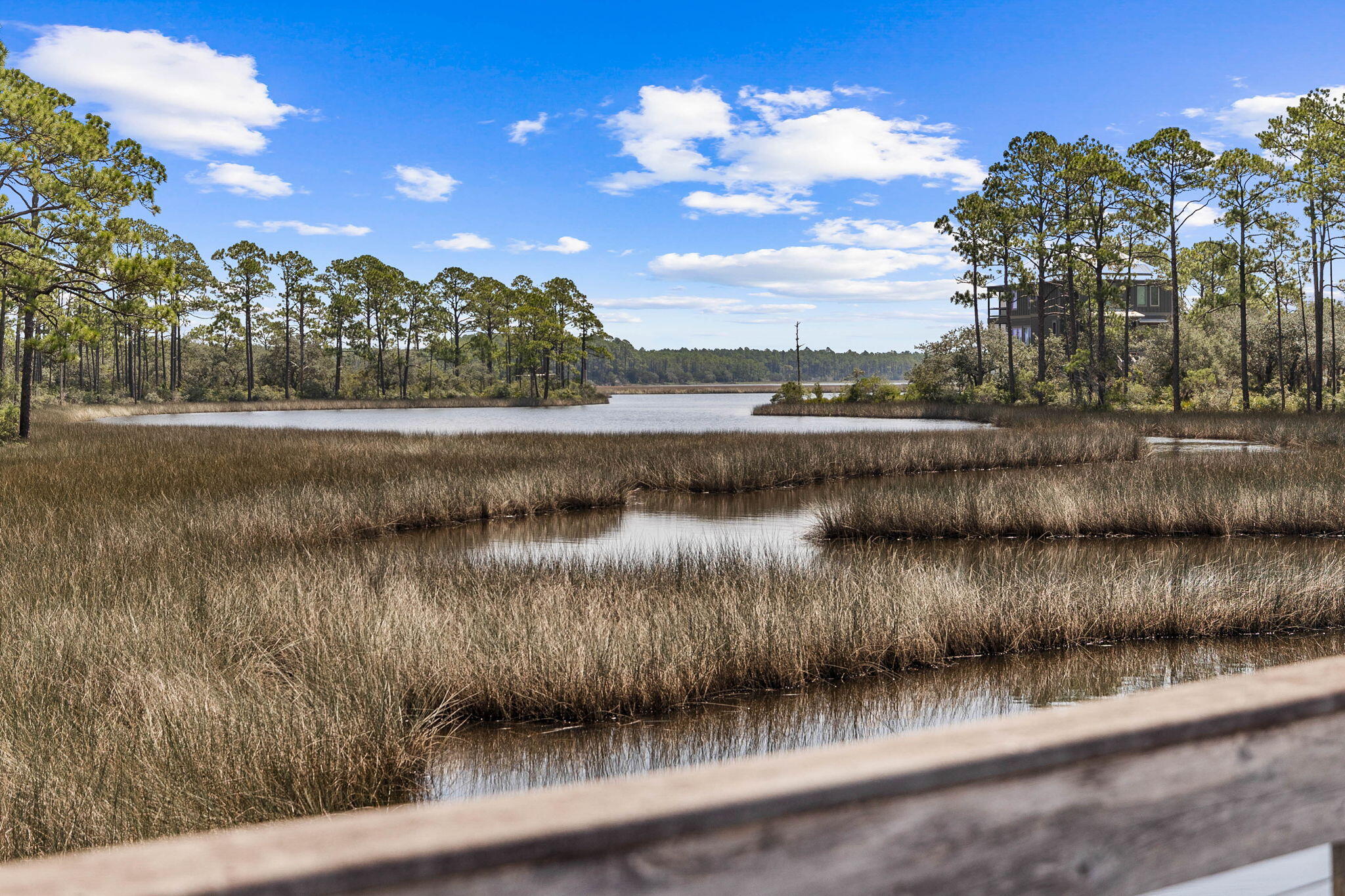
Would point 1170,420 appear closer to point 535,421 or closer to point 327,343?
point 535,421

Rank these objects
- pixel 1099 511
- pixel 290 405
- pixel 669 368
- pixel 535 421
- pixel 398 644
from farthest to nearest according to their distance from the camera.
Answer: pixel 669 368 → pixel 290 405 → pixel 535 421 → pixel 1099 511 → pixel 398 644

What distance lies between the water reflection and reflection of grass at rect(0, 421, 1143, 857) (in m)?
0.23

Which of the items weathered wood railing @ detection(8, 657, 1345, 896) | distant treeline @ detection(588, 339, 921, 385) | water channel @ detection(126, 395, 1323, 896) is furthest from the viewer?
distant treeline @ detection(588, 339, 921, 385)

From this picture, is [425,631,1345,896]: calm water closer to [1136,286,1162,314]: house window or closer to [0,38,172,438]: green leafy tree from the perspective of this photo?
[0,38,172,438]: green leafy tree

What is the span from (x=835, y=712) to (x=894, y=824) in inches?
227

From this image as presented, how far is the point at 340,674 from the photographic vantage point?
577cm

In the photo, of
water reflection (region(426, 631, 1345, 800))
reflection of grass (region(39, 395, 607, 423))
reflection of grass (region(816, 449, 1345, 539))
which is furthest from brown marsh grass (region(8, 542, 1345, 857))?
reflection of grass (region(39, 395, 607, 423))

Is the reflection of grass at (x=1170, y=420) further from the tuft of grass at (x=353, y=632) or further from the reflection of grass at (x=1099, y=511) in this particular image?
the tuft of grass at (x=353, y=632)

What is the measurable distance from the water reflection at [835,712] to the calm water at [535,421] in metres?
20.6

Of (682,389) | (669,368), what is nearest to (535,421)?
(682,389)

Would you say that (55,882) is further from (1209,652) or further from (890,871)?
(1209,652)

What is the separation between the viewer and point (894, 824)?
2.82ft

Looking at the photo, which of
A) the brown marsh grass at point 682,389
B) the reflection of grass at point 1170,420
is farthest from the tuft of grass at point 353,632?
the brown marsh grass at point 682,389

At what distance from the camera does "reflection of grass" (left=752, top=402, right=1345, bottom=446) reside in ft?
80.9
